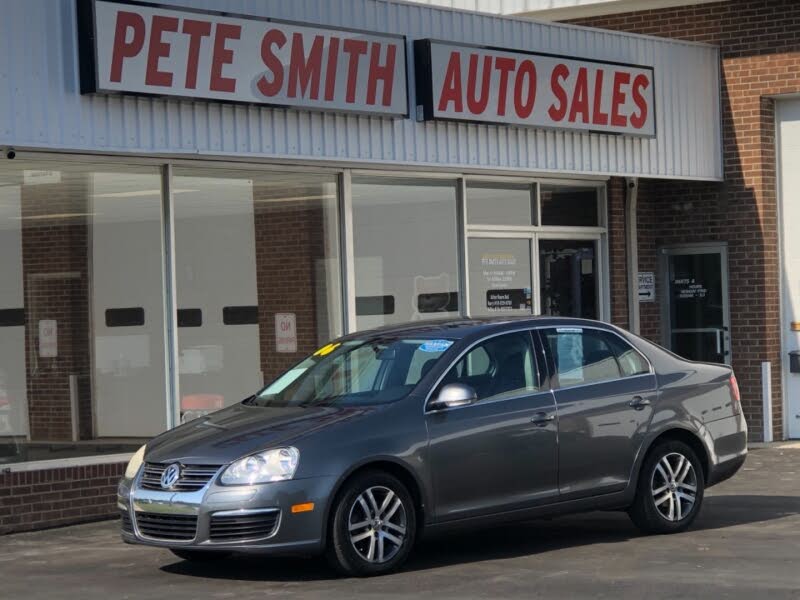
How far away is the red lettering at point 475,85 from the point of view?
14.1 metres

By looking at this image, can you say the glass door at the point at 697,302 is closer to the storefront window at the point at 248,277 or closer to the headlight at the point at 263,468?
the storefront window at the point at 248,277

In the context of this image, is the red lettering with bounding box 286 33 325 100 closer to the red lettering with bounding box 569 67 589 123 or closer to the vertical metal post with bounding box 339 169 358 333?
the vertical metal post with bounding box 339 169 358 333

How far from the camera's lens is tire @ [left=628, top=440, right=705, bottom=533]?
1005 cm

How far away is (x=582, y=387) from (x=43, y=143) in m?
4.47

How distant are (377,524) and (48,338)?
4433 mm

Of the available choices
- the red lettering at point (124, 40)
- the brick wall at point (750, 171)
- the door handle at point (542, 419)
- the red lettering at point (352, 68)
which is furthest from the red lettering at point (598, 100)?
the door handle at point (542, 419)

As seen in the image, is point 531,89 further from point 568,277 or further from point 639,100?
point 568,277

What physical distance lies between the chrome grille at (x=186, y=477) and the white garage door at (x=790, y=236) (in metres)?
10.2

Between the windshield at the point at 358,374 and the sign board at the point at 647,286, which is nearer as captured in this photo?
the windshield at the point at 358,374

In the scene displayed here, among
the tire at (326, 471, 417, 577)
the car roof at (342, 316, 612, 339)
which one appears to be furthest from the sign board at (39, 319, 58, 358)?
the tire at (326, 471, 417, 577)

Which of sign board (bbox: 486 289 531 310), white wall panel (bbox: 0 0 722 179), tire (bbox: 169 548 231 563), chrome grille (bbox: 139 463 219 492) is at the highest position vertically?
white wall panel (bbox: 0 0 722 179)

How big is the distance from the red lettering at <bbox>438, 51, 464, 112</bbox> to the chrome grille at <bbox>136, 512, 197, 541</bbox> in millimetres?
6208

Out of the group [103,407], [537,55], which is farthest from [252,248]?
[537,55]

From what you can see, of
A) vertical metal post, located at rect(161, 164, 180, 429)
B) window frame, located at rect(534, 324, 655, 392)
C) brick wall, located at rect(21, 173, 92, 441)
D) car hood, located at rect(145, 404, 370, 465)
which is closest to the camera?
car hood, located at rect(145, 404, 370, 465)
